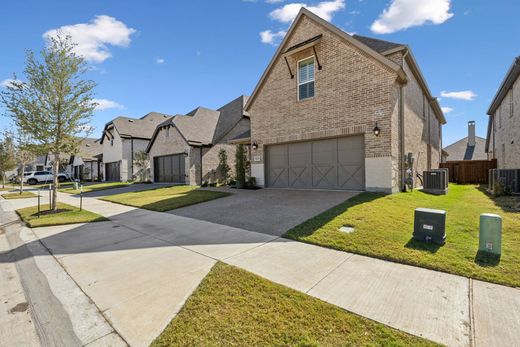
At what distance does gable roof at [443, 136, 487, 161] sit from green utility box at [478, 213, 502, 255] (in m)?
34.6

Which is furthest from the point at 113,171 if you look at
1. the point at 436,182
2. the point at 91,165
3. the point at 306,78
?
the point at 436,182

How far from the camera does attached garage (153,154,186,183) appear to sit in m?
21.5

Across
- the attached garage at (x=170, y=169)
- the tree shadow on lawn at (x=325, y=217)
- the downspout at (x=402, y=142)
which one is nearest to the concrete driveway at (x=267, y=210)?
the tree shadow on lawn at (x=325, y=217)

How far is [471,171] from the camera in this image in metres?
18.8

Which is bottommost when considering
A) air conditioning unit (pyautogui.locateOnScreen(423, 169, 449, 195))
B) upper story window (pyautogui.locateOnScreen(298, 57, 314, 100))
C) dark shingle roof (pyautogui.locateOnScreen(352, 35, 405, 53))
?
air conditioning unit (pyautogui.locateOnScreen(423, 169, 449, 195))

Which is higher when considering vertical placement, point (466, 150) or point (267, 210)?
point (466, 150)

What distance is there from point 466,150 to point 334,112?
3193cm

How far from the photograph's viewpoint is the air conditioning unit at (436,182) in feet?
36.2

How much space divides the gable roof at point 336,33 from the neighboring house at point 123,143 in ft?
62.7

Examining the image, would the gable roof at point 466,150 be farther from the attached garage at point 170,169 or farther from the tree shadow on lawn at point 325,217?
the attached garage at point 170,169

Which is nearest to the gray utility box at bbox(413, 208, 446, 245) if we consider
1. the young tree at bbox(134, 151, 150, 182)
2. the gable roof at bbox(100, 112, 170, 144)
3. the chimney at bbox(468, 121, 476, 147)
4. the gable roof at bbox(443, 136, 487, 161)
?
the young tree at bbox(134, 151, 150, 182)

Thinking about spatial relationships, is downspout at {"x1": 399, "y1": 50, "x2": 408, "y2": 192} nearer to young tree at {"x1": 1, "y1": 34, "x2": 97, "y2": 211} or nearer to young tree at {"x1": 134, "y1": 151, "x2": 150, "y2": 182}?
young tree at {"x1": 1, "y1": 34, "x2": 97, "y2": 211}

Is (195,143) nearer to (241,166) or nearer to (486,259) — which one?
(241,166)

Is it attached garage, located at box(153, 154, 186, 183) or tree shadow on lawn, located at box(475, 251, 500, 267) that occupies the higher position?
attached garage, located at box(153, 154, 186, 183)
